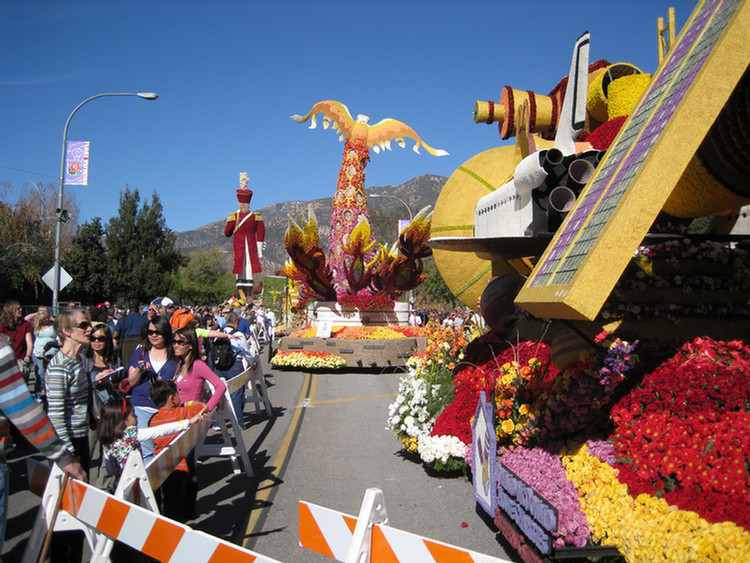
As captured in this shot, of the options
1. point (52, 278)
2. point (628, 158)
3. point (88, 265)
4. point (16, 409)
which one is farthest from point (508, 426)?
point (88, 265)

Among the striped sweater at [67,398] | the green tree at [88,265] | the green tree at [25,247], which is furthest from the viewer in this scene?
the green tree at [88,265]

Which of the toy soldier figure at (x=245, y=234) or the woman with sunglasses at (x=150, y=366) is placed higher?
the toy soldier figure at (x=245, y=234)

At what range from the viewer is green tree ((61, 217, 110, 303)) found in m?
46.6

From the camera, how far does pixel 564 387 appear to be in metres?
4.75

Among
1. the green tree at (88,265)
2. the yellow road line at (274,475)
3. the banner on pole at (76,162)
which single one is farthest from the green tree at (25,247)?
the yellow road line at (274,475)

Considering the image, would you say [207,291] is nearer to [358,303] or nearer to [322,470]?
[358,303]

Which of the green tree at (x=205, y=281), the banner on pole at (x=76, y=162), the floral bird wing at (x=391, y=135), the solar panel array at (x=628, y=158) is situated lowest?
the green tree at (x=205, y=281)

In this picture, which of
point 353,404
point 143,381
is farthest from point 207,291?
point 143,381

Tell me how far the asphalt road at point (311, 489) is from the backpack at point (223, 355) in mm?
1136

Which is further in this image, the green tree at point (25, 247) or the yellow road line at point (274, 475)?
the green tree at point (25, 247)

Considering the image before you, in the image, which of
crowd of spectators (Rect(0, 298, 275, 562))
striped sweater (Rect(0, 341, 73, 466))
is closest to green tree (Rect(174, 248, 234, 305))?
crowd of spectators (Rect(0, 298, 275, 562))

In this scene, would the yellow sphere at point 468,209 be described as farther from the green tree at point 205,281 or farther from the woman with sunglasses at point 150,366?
the green tree at point 205,281

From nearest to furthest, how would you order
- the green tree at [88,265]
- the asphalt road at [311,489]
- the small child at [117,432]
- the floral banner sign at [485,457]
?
the small child at [117,432] < the floral banner sign at [485,457] < the asphalt road at [311,489] < the green tree at [88,265]

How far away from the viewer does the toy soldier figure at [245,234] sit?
3653 centimetres
